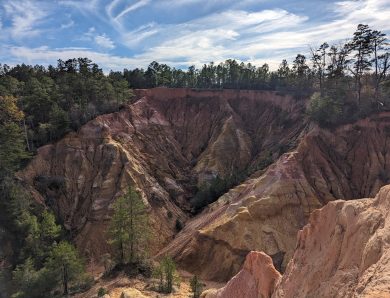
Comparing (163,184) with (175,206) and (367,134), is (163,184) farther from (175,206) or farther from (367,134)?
(367,134)

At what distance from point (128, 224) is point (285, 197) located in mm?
16351

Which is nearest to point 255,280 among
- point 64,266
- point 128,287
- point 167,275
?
point 167,275

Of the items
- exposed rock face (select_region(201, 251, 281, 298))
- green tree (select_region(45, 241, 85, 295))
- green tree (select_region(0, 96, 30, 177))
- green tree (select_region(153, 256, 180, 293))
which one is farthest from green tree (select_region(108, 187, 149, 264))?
green tree (select_region(0, 96, 30, 177))

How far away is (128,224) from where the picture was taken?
109ft

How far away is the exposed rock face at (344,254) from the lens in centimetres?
1052

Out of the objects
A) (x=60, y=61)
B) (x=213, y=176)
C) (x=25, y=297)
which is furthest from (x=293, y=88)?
(x=25, y=297)

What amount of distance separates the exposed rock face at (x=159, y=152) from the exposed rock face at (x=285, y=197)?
294 inches

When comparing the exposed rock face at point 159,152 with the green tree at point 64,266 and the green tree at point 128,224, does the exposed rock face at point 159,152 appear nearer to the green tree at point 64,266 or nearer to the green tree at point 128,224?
the green tree at point 128,224

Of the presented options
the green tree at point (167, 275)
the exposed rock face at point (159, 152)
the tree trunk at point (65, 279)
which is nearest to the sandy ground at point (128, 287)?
the green tree at point (167, 275)

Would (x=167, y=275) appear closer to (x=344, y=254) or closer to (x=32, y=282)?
(x=32, y=282)

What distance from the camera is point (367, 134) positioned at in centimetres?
4434

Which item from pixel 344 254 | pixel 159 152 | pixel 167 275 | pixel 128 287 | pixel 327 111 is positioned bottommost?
pixel 128 287

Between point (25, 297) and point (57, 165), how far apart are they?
22.8 metres

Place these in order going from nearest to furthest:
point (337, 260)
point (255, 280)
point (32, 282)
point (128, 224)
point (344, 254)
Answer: point (344, 254) < point (337, 260) < point (255, 280) < point (32, 282) < point (128, 224)
